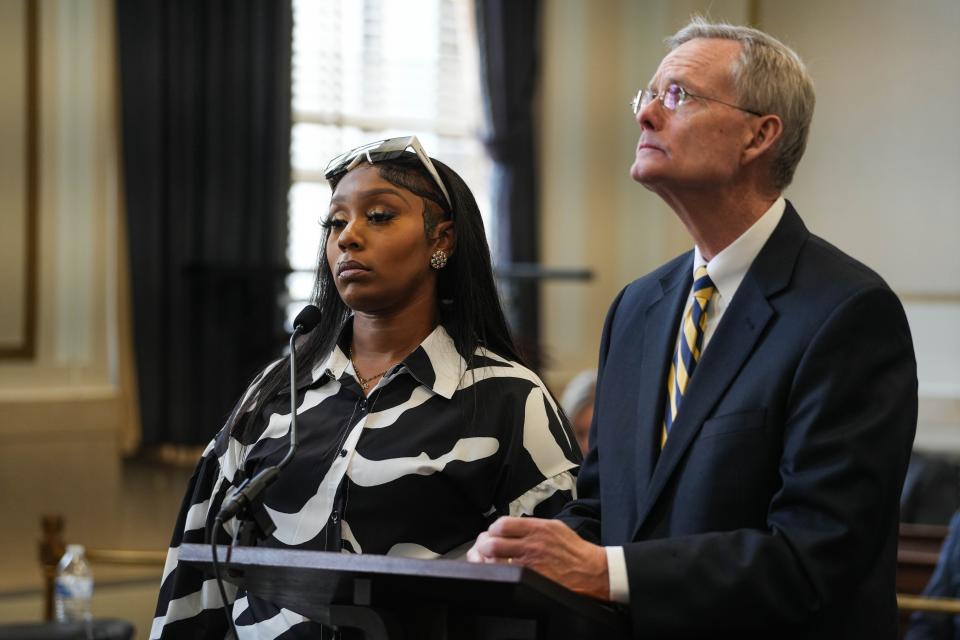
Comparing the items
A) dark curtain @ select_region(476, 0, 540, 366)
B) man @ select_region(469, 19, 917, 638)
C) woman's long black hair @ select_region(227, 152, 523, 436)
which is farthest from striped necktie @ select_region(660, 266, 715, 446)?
dark curtain @ select_region(476, 0, 540, 366)

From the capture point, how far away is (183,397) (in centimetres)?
588

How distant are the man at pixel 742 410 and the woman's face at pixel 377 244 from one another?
1.76 feet

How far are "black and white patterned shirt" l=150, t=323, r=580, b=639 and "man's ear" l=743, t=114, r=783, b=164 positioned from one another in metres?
0.72

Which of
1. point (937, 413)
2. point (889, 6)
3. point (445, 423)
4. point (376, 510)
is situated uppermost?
point (889, 6)

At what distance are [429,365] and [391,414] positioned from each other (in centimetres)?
12

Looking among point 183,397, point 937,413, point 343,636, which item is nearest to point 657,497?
point 343,636

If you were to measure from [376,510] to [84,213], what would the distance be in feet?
12.5

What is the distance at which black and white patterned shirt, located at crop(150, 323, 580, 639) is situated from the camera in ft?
7.46

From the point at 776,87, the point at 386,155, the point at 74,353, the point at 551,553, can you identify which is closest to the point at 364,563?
the point at 551,553

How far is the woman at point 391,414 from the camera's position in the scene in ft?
7.49

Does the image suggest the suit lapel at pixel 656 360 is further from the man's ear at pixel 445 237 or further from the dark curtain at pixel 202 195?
the dark curtain at pixel 202 195

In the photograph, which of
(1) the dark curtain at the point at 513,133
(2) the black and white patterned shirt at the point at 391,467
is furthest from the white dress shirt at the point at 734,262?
(1) the dark curtain at the point at 513,133

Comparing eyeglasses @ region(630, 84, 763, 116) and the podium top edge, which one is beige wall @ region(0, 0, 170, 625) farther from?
eyeglasses @ region(630, 84, 763, 116)

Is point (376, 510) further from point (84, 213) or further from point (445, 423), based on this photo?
point (84, 213)
